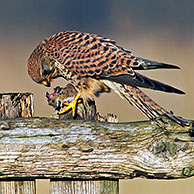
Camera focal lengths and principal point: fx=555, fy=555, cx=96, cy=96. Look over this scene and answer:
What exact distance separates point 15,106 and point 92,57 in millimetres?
1657

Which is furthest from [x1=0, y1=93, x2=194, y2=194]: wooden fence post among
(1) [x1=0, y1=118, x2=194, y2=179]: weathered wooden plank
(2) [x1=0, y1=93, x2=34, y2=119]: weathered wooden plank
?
(2) [x1=0, y1=93, x2=34, y2=119]: weathered wooden plank

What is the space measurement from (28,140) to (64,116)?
45 centimetres

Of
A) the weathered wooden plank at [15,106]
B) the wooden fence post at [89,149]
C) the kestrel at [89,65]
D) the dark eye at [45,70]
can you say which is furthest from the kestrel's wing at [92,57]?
the wooden fence post at [89,149]

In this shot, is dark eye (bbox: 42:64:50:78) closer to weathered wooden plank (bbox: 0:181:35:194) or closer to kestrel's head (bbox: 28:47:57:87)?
kestrel's head (bbox: 28:47:57:87)

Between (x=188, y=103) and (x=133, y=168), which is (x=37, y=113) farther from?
(x=133, y=168)

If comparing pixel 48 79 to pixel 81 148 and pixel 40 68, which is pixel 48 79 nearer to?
pixel 40 68

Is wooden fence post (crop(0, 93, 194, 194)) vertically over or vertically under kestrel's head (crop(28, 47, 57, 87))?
under

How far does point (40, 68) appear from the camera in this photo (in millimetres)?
4445

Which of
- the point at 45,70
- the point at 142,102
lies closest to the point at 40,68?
the point at 45,70

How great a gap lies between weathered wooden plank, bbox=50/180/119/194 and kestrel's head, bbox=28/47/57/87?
6.61 ft

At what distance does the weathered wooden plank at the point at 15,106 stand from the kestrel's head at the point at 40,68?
1.76 meters

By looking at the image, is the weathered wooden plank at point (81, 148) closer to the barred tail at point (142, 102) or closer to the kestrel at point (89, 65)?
the barred tail at point (142, 102)

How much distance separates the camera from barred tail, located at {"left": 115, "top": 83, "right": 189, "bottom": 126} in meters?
3.15

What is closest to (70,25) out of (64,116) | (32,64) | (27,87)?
(27,87)
